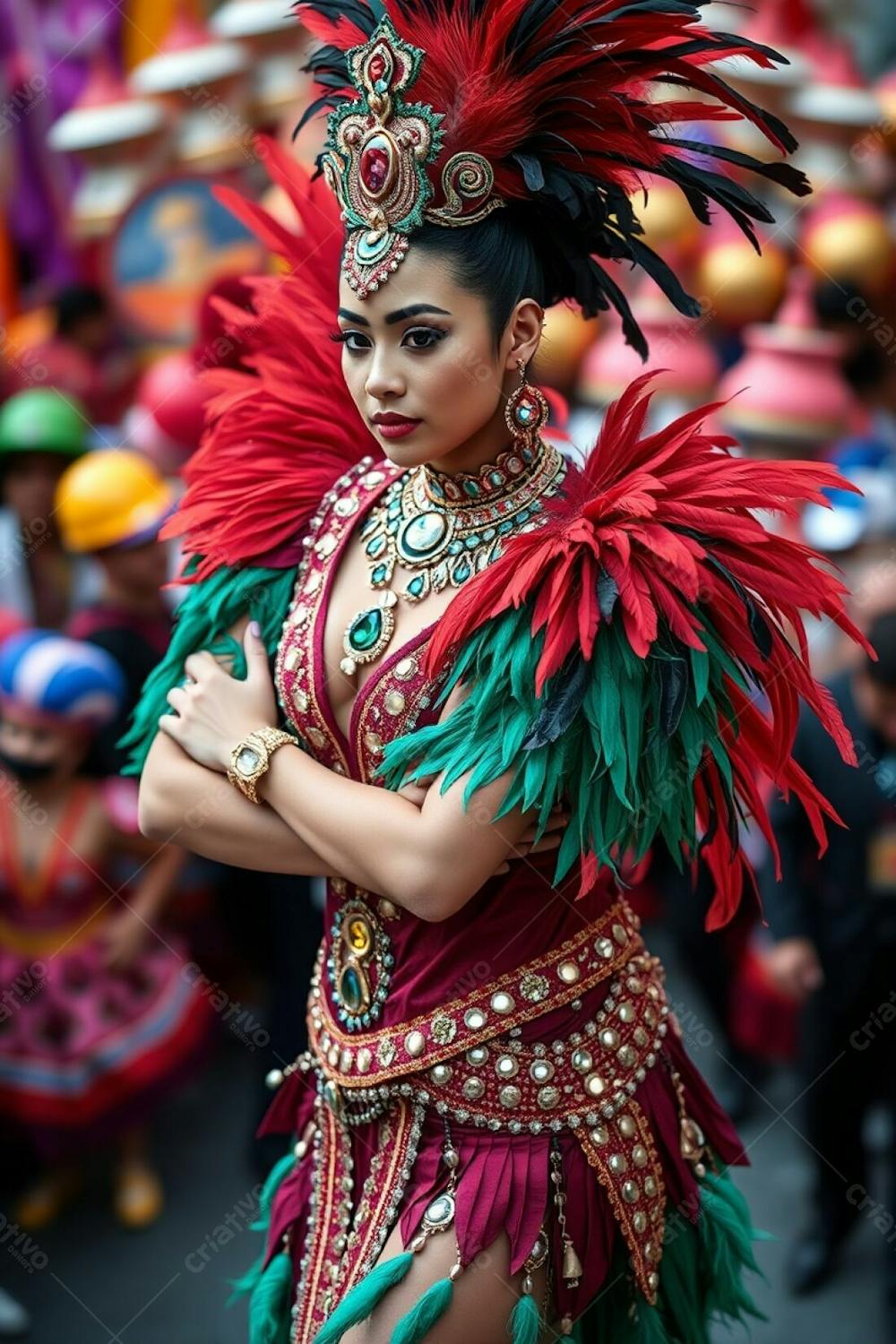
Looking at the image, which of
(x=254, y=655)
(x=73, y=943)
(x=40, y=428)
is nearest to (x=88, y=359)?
(x=40, y=428)

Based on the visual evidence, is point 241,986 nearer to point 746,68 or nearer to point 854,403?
point 854,403

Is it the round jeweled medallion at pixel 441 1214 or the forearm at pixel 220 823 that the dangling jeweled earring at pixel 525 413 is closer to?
the forearm at pixel 220 823

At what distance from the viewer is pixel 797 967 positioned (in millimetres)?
3771

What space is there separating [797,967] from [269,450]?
203 cm

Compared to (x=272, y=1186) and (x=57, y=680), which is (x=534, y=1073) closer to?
(x=272, y=1186)

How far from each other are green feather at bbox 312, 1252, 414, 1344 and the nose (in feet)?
3.73

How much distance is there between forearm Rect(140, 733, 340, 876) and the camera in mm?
2166

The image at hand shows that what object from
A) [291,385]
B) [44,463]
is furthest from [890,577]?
[44,463]

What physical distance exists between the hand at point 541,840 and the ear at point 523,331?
1.96ft

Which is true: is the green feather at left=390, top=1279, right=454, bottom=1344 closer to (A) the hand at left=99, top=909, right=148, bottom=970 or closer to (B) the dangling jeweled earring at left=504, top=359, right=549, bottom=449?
(B) the dangling jeweled earring at left=504, top=359, right=549, bottom=449

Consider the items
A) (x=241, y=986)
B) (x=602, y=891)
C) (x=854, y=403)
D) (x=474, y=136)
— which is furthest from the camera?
(x=854, y=403)

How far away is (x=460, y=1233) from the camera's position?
6.89ft

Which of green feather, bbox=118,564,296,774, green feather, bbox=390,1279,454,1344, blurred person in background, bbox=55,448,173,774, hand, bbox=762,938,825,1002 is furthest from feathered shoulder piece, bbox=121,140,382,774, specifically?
hand, bbox=762,938,825,1002

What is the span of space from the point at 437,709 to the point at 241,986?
2959mm
